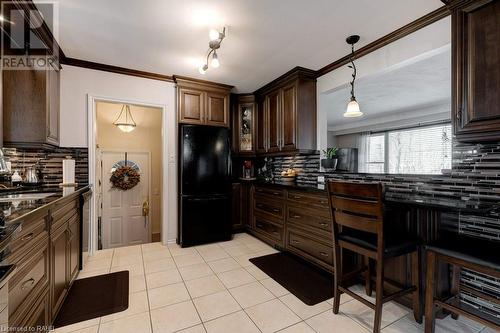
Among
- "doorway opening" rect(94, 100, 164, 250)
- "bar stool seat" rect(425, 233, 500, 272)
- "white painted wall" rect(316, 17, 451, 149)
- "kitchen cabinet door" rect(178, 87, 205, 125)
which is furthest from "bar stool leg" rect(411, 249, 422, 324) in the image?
"doorway opening" rect(94, 100, 164, 250)

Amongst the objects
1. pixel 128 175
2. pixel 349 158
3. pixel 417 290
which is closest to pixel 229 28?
pixel 417 290

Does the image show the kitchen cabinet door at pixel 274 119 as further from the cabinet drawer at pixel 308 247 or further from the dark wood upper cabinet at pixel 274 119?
the cabinet drawer at pixel 308 247

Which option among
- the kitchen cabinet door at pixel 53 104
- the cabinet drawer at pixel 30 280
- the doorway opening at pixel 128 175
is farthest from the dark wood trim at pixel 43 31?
the doorway opening at pixel 128 175

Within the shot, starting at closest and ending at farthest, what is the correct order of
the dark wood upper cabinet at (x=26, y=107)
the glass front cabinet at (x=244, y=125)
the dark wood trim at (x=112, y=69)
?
the dark wood upper cabinet at (x=26, y=107), the dark wood trim at (x=112, y=69), the glass front cabinet at (x=244, y=125)

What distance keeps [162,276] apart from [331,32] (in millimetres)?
3007

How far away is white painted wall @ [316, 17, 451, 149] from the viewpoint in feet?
6.45

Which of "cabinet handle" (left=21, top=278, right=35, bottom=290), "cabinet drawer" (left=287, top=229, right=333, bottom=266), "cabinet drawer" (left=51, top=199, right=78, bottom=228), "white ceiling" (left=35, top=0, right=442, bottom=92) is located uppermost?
"white ceiling" (left=35, top=0, right=442, bottom=92)

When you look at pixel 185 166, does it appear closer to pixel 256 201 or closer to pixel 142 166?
pixel 256 201

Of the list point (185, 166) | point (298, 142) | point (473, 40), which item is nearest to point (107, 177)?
point (185, 166)

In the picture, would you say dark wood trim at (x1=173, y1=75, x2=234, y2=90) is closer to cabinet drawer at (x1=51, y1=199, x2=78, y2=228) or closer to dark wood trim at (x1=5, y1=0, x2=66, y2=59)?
dark wood trim at (x1=5, y1=0, x2=66, y2=59)

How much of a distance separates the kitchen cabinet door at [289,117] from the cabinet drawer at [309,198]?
73 centimetres

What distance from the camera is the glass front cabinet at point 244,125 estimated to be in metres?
4.10

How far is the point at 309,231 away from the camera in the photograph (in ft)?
8.67

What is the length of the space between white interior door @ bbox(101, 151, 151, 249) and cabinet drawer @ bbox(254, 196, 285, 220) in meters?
2.73
